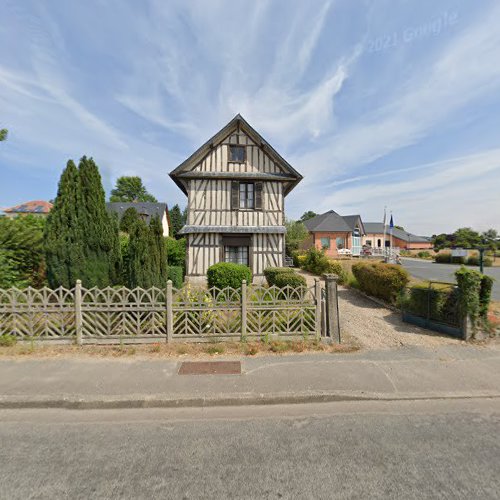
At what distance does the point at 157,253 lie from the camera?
595cm

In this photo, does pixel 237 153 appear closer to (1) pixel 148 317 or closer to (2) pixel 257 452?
(1) pixel 148 317

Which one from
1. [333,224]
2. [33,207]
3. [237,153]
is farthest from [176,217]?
[237,153]

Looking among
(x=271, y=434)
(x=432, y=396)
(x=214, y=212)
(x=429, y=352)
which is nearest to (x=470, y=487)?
(x=432, y=396)

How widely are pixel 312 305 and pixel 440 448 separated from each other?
9.51 feet

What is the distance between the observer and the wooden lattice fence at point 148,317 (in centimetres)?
485

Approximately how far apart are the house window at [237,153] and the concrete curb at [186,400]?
36.5ft

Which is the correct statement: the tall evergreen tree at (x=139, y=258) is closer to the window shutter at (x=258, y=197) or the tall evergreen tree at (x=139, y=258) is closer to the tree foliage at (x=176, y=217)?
the window shutter at (x=258, y=197)

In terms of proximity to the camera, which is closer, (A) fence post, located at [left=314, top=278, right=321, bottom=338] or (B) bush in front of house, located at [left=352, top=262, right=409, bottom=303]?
(A) fence post, located at [left=314, top=278, right=321, bottom=338]

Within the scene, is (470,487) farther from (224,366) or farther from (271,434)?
(224,366)

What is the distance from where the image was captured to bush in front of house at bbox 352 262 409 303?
7.63 metres


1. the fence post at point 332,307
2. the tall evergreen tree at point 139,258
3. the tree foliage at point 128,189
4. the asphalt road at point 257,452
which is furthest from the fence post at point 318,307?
the tree foliage at point 128,189

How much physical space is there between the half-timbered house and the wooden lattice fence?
6.73 metres

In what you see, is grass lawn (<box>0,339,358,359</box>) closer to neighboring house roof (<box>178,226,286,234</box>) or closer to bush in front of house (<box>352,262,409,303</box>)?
bush in front of house (<box>352,262,409,303</box>)

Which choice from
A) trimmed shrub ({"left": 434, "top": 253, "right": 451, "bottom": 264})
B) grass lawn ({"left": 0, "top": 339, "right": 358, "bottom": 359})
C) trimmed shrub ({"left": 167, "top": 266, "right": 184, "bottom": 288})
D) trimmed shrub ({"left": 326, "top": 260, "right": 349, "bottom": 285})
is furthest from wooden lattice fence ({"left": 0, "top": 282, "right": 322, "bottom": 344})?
trimmed shrub ({"left": 434, "top": 253, "right": 451, "bottom": 264})
